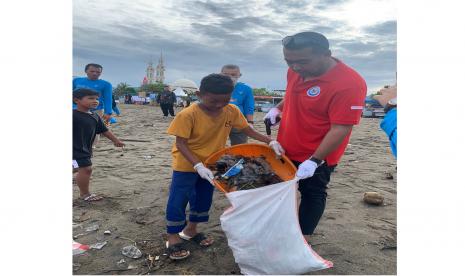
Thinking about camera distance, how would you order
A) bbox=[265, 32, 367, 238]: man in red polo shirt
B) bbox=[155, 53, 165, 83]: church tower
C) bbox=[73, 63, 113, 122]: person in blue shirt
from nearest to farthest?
bbox=[265, 32, 367, 238]: man in red polo shirt
bbox=[73, 63, 113, 122]: person in blue shirt
bbox=[155, 53, 165, 83]: church tower

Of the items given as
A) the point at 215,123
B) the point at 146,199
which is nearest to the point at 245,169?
the point at 215,123

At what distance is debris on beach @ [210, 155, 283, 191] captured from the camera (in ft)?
7.42

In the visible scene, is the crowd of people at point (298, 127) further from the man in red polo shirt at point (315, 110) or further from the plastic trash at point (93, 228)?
the plastic trash at point (93, 228)

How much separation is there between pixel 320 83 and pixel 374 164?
12.4ft

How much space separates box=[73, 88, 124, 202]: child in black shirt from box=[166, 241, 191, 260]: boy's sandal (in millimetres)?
1463

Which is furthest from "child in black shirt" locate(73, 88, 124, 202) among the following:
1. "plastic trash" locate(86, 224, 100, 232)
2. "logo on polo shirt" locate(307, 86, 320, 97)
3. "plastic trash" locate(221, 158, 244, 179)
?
"logo on polo shirt" locate(307, 86, 320, 97)

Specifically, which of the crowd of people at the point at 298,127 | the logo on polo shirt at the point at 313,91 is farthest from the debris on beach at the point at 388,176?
the logo on polo shirt at the point at 313,91

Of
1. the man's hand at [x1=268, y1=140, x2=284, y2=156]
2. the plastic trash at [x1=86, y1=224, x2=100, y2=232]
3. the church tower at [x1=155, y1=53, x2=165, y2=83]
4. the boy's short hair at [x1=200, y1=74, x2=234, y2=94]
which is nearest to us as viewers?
the boy's short hair at [x1=200, y1=74, x2=234, y2=94]

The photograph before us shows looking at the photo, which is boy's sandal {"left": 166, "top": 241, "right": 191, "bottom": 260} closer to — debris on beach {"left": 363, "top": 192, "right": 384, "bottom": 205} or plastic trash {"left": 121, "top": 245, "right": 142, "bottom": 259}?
plastic trash {"left": 121, "top": 245, "right": 142, "bottom": 259}

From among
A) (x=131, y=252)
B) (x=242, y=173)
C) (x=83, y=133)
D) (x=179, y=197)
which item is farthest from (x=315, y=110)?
(x=83, y=133)

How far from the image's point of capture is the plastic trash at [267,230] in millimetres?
1994

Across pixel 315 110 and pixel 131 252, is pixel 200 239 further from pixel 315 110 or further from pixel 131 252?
pixel 315 110

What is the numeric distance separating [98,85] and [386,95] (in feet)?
13.7

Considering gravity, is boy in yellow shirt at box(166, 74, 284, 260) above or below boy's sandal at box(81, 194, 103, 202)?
above
